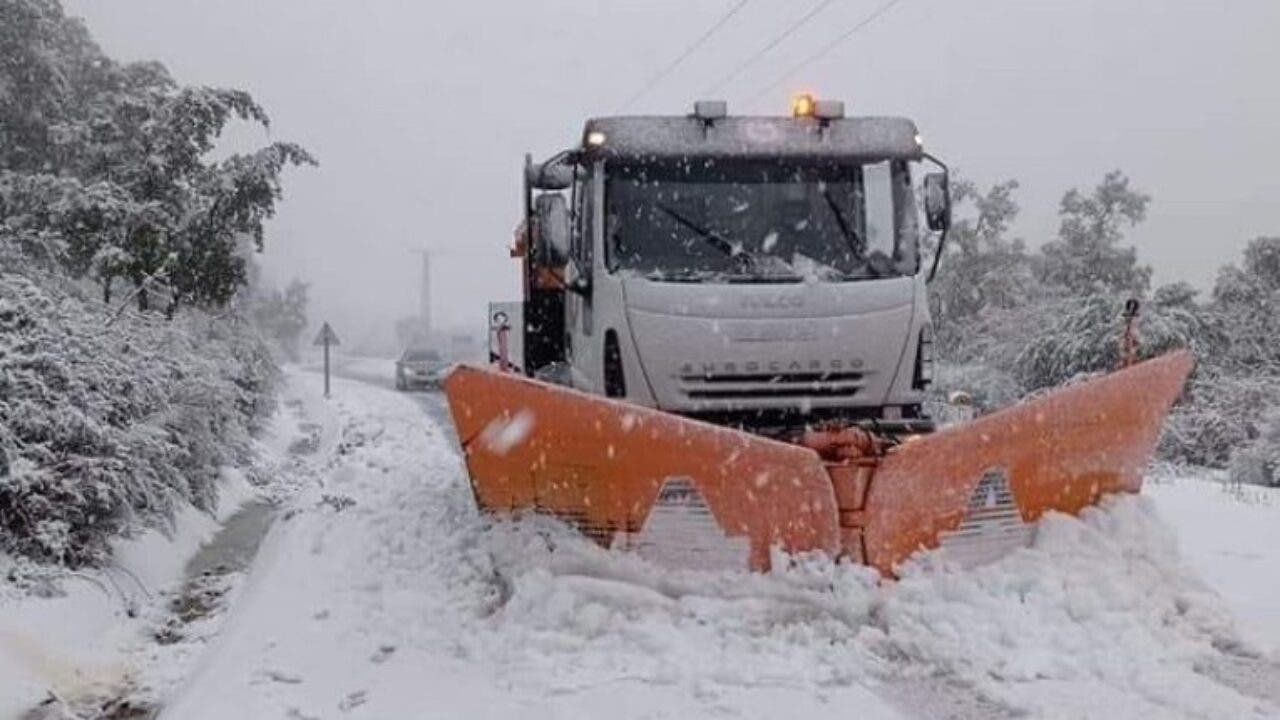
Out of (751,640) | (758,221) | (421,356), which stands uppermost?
(758,221)

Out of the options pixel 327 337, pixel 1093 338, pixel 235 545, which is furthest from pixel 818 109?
pixel 327 337

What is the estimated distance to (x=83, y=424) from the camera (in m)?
7.18

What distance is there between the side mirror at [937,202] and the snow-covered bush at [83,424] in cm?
535

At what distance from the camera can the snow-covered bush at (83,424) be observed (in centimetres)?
687

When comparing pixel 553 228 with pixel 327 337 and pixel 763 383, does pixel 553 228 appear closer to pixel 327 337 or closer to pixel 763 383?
pixel 763 383

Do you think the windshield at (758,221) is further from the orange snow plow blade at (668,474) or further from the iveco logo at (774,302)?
the orange snow plow blade at (668,474)

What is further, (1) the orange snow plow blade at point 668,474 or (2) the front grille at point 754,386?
(2) the front grille at point 754,386

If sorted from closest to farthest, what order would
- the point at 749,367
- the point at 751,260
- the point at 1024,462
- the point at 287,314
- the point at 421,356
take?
the point at 1024,462 < the point at 749,367 < the point at 751,260 < the point at 421,356 < the point at 287,314

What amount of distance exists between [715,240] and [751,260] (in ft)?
0.80

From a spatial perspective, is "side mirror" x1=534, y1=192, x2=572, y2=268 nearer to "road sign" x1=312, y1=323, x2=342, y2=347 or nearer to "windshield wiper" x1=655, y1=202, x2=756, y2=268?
"windshield wiper" x1=655, y1=202, x2=756, y2=268

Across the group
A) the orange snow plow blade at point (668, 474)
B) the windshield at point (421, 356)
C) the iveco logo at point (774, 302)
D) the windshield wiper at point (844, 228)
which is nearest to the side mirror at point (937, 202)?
the windshield wiper at point (844, 228)

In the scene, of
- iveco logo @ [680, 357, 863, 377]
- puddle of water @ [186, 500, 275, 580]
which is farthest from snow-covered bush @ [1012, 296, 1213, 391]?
iveco logo @ [680, 357, 863, 377]

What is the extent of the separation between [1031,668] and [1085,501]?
170 cm

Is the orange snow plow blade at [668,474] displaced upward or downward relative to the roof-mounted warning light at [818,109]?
downward
